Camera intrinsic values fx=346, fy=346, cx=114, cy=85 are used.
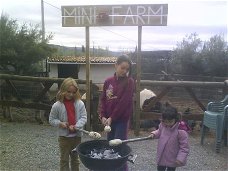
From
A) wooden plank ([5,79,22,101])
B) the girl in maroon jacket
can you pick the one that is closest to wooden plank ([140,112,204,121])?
the girl in maroon jacket

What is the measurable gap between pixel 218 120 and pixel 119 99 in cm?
216

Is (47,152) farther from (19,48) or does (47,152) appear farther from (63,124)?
(19,48)

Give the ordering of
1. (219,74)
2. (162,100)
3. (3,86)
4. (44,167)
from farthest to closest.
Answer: (219,74)
(3,86)
(162,100)
(44,167)

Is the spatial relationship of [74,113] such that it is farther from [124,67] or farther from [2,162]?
[2,162]

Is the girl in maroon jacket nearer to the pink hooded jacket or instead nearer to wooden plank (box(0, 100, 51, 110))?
the pink hooded jacket

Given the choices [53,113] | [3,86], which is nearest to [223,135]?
[53,113]

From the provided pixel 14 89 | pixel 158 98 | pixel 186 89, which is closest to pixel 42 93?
pixel 14 89

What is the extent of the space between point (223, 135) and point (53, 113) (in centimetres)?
309

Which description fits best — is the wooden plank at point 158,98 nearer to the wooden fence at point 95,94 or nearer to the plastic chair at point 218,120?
the wooden fence at point 95,94

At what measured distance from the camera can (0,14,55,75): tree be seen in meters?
13.7

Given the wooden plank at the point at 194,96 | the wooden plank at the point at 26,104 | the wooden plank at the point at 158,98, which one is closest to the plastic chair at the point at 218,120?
the wooden plank at the point at 194,96

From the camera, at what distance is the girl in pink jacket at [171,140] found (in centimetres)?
341

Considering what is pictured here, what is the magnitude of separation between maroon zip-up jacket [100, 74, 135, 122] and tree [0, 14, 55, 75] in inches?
392

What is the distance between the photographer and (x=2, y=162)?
15.9 feet
